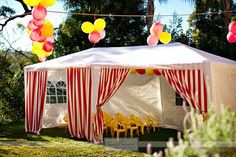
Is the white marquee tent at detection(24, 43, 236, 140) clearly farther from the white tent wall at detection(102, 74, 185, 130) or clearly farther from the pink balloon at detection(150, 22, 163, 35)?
the pink balloon at detection(150, 22, 163, 35)

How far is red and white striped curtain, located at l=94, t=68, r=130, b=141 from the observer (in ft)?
30.8

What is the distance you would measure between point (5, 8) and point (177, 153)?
1784 cm

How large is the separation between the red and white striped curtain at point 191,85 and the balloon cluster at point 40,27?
2876 mm

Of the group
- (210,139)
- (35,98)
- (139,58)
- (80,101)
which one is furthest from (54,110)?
(210,139)

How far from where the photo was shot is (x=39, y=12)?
728 centimetres

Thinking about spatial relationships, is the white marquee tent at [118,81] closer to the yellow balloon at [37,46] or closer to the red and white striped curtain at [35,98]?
the red and white striped curtain at [35,98]

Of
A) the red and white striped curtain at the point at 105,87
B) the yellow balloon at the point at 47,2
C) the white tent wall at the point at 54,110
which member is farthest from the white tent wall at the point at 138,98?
the yellow balloon at the point at 47,2

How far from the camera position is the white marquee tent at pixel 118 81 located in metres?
8.80

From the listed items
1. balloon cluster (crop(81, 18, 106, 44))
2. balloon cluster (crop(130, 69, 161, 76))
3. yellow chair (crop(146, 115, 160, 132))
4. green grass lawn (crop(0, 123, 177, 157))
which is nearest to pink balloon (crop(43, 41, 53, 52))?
balloon cluster (crop(81, 18, 106, 44))

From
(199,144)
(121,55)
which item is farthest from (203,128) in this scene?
(121,55)

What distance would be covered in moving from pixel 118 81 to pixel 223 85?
254cm

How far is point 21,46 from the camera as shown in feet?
67.3

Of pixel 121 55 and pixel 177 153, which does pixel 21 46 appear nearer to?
pixel 121 55

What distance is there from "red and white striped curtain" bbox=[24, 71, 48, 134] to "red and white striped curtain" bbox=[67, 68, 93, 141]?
1213 mm
